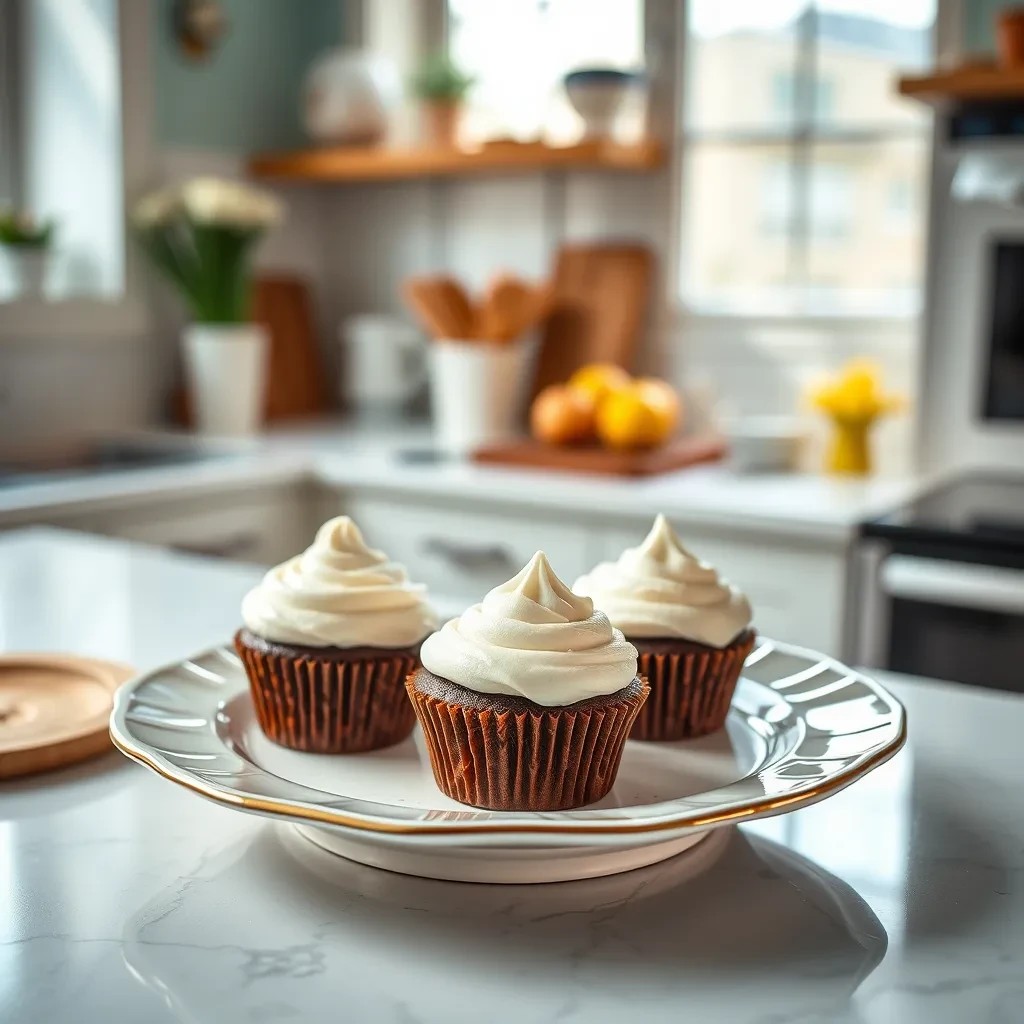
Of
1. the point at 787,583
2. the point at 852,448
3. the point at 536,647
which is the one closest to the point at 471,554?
the point at 787,583

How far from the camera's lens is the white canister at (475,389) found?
267cm

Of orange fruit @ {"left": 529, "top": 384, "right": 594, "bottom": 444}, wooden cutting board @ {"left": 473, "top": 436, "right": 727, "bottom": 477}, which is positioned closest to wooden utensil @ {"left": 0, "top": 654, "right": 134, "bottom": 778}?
wooden cutting board @ {"left": 473, "top": 436, "right": 727, "bottom": 477}

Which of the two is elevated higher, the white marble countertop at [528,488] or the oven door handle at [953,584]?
the white marble countertop at [528,488]

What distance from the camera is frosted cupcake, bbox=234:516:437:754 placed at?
806 mm

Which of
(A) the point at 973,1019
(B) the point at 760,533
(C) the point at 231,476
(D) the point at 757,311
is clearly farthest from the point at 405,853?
(D) the point at 757,311

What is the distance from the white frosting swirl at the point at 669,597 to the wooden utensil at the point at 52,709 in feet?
1.15

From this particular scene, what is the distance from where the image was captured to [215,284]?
2.79m

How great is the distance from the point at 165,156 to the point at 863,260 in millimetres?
1548

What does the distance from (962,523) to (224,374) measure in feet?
5.30

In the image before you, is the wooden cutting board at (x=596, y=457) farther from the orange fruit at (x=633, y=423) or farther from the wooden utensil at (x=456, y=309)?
the wooden utensil at (x=456, y=309)

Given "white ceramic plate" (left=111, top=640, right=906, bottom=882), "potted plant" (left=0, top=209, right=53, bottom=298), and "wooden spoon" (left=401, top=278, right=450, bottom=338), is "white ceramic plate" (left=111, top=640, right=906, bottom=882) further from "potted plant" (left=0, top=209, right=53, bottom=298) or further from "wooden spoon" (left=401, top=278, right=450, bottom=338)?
"potted plant" (left=0, top=209, right=53, bottom=298)

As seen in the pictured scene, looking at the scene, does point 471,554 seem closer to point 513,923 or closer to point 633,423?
point 633,423

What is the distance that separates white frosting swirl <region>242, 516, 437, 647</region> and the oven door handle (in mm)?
1193

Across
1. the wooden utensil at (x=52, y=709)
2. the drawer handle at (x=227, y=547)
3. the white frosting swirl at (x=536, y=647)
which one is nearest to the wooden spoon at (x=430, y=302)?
the drawer handle at (x=227, y=547)
